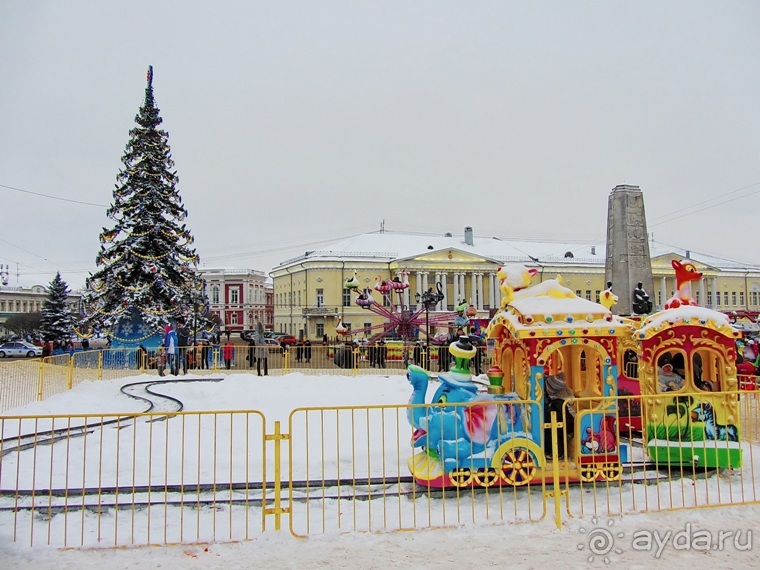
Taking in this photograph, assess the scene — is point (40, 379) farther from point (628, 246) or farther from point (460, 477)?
point (628, 246)

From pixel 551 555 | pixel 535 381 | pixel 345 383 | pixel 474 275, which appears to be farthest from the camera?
pixel 474 275

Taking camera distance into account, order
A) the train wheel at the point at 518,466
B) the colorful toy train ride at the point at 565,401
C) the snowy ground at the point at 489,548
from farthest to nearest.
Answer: the colorful toy train ride at the point at 565,401
the train wheel at the point at 518,466
the snowy ground at the point at 489,548

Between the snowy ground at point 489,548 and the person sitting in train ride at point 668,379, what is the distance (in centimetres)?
237

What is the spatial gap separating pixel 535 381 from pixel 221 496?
13.0 feet

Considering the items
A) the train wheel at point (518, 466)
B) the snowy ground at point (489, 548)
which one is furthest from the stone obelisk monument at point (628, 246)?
the train wheel at point (518, 466)

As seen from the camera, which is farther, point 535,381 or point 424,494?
point 535,381

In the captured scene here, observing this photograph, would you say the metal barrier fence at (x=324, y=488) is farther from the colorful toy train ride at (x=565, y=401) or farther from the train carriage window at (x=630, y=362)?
the train carriage window at (x=630, y=362)

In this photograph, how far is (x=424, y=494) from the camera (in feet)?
22.0

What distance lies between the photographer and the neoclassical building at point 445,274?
60.0m

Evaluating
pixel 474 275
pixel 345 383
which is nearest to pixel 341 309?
pixel 474 275

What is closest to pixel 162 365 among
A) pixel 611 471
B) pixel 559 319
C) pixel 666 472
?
pixel 559 319

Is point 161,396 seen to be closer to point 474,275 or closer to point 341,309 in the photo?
point 341,309

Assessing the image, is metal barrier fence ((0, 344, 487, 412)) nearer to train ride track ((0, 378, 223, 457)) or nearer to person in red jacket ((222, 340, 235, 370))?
person in red jacket ((222, 340, 235, 370))

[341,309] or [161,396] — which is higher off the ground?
[341,309]
